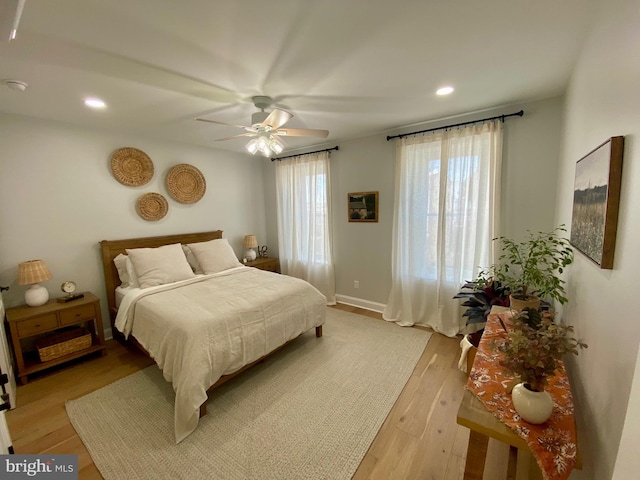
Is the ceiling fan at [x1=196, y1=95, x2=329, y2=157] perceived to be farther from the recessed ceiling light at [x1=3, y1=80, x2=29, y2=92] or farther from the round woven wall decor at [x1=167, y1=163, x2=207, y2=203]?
the round woven wall decor at [x1=167, y1=163, x2=207, y2=203]

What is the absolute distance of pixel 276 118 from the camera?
199cm

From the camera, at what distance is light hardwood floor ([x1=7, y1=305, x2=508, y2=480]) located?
1.50 m

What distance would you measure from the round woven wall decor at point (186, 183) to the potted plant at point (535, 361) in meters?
3.81

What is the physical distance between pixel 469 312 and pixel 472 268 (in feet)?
1.91

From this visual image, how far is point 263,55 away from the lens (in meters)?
1.57

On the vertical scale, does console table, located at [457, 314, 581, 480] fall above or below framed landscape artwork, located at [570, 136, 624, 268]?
below

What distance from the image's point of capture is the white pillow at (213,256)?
10.9ft

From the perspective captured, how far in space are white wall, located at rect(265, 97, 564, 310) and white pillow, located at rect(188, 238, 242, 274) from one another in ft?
4.06

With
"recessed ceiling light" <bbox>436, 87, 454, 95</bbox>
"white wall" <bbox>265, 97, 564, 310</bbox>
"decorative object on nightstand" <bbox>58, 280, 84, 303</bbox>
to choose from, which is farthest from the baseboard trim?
"decorative object on nightstand" <bbox>58, 280, 84, 303</bbox>

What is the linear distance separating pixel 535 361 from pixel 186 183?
3.98 m

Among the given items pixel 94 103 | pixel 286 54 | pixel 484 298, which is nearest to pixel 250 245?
pixel 94 103

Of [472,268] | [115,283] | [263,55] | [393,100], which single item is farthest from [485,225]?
[115,283]

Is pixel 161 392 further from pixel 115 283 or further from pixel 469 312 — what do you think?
pixel 469 312

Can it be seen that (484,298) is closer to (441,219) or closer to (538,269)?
(538,269)
